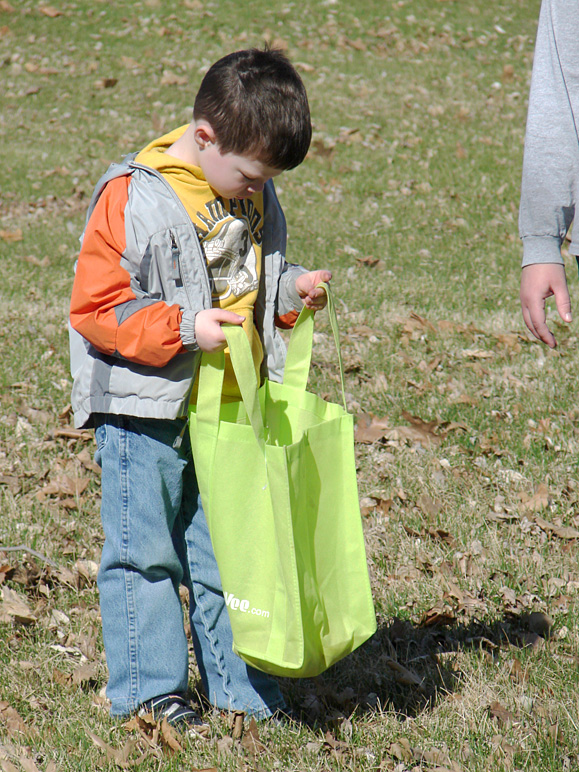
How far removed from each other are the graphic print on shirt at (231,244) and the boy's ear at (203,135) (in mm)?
193

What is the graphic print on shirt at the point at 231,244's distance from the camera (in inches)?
95.9

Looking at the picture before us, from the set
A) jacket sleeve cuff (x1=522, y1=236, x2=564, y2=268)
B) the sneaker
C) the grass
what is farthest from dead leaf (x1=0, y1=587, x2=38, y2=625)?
jacket sleeve cuff (x1=522, y1=236, x2=564, y2=268)

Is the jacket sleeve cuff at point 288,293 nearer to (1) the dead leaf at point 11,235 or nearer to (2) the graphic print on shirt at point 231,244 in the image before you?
(2) the graphic print on shirt at point 231,244

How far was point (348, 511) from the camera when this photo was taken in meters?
2.42

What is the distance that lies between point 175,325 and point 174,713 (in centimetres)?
133

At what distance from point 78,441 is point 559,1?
3528 mm

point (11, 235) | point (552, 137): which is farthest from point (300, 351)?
point (11, 235)

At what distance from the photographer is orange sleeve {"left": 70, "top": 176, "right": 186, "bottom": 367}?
223 cm

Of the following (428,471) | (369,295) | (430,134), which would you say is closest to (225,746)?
(428,471)

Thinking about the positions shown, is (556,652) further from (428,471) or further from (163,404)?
(163,404)

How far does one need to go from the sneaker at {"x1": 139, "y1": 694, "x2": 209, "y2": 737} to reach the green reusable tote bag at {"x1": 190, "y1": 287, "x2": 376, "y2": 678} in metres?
0.46

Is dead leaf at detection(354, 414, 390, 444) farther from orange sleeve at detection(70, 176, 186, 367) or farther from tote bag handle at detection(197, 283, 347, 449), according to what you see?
orange sleeve at detection(70, 176, 186, 367)

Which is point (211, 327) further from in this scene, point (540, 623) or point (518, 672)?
point (540, 623)

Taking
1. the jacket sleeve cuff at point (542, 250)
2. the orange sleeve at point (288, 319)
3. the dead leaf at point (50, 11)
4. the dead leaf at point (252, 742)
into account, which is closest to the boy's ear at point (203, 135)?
the orange sleeve at point (288, 319)
